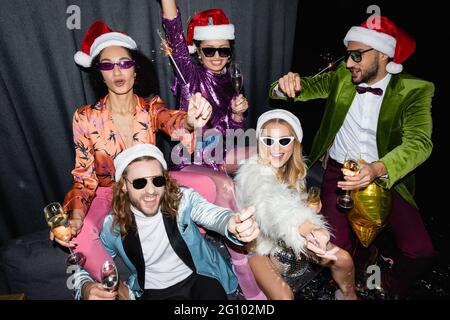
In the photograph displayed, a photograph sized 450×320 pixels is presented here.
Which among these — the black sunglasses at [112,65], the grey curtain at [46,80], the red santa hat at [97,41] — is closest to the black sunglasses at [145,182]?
the black sunglasses at [112,65]

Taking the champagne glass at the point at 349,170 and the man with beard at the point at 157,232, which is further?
the champagne glass at the point at 349,170

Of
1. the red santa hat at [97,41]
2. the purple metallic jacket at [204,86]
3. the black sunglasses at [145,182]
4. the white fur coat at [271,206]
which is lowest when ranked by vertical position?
the white fur coat at [271,206]

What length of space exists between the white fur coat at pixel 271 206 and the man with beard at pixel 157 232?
0.20 meters

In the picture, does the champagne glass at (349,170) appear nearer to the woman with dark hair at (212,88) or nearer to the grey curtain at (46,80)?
the woman with dark hair at (212,88)

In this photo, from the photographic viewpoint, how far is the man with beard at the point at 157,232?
1.79 m

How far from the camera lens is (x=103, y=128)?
2.10 m

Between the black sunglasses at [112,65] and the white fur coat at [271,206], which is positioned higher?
the black sunglasses at [112,65]

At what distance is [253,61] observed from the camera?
10.8 ft

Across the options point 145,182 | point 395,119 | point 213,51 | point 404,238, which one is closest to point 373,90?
point 395,119

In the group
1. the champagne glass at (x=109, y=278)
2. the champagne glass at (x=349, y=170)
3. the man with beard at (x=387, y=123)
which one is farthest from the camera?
the man with beard at (x=387, y=123)

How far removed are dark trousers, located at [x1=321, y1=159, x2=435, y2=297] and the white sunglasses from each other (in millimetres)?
742

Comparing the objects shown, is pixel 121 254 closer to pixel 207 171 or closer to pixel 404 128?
pixel 207 171
